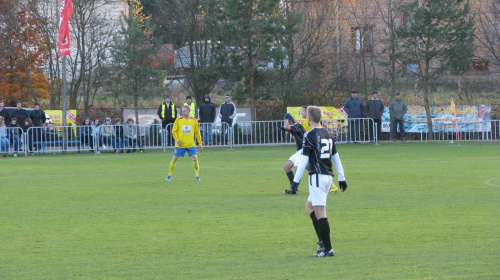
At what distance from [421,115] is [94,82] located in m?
→ 17.3

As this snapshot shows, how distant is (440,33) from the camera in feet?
107

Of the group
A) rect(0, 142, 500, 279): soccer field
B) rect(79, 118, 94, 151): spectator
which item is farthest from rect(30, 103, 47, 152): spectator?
rect(0, 142, 500, 279): soccer field

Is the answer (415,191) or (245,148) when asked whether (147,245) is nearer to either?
(415,191)

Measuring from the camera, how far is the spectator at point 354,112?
31.2 metres

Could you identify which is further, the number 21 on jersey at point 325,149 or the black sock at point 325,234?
the number 21 on jersey at point 325,149

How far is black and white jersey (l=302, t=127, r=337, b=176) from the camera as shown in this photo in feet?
26.9

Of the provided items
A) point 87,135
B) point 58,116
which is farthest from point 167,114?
point 58,116

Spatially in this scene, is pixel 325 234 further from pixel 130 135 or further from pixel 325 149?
pixel 130 135

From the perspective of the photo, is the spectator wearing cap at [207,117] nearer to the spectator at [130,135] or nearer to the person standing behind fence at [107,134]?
the spectator at [130,135]

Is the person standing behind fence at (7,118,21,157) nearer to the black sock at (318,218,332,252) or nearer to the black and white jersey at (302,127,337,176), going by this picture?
the black and white jersey at (302,127,337,176)

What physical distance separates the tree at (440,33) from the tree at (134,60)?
1123cm

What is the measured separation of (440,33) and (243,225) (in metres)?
24.4

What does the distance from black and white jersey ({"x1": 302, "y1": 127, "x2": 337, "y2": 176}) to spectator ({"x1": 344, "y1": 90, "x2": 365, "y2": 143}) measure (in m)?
23.0

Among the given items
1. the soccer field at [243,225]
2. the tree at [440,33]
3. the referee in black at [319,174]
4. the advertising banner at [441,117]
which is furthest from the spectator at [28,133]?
the referee in black at [319,174]
